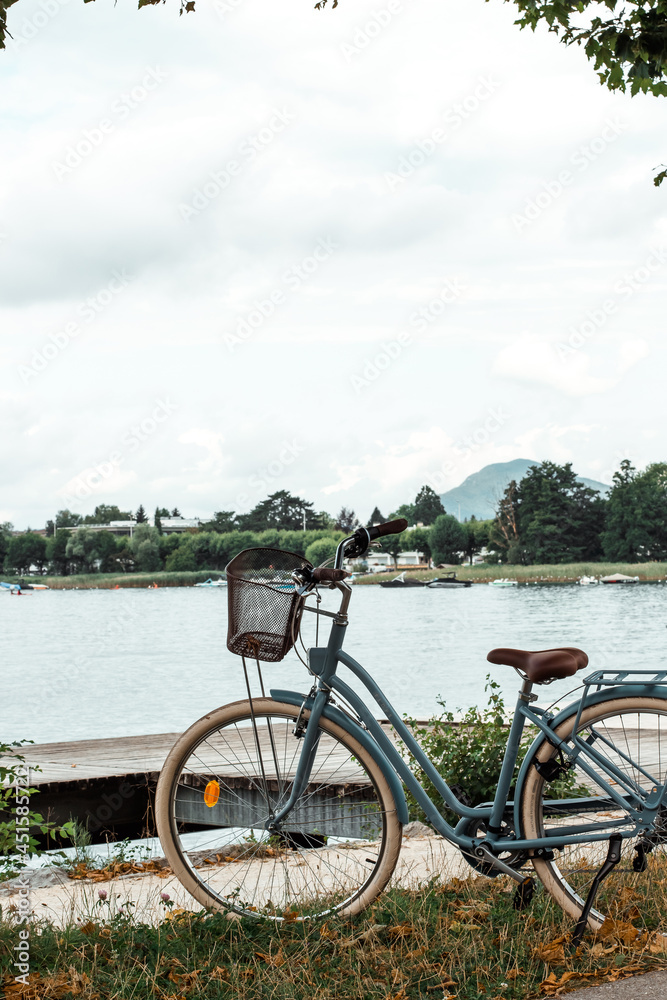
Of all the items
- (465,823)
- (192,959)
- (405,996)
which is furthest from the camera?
(465,823)

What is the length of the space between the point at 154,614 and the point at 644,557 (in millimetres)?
40717

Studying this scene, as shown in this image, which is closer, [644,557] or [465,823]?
[465,823]

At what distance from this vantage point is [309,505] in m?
61.1

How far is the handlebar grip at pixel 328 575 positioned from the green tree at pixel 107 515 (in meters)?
91.0

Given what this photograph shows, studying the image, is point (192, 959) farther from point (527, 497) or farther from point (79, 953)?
point (527, 497)

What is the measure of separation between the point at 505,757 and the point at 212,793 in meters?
0.94

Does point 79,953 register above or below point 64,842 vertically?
above

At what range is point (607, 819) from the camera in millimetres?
3211

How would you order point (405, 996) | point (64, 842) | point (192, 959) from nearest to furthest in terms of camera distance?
1. point (405, 996)
2. point (192, 959)
3. point (64, 842)

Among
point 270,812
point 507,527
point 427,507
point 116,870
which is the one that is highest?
point 427,507

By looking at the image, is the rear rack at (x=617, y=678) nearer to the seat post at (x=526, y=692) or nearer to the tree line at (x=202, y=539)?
the seat post at (x=526, y=692)

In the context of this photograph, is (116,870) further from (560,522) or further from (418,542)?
(560,522)

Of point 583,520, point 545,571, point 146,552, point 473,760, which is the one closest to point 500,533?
point 545,571

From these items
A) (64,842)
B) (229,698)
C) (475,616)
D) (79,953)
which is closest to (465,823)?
(79,953)
